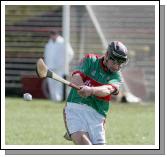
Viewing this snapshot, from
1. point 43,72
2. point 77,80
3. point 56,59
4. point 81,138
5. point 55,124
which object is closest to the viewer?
point 43,72

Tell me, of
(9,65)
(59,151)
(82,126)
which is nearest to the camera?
(82,126)

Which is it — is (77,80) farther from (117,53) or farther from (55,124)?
(55,124)

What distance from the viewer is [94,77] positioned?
8914mm

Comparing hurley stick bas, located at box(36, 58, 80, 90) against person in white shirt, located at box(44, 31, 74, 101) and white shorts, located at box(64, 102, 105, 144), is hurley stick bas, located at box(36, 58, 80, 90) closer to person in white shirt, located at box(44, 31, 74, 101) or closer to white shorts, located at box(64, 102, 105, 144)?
white shorts, located at box(64, 102, 105, 144)

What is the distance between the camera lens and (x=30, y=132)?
1412cm

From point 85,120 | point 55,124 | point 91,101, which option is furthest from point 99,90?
point 55,124

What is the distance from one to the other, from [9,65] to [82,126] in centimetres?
1859

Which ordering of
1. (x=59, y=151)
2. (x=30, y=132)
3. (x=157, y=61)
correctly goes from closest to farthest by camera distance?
(x=59, y=151)
(x=157, y=61)
(x=30, y=132)

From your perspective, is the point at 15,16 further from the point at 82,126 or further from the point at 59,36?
the point at 82,126

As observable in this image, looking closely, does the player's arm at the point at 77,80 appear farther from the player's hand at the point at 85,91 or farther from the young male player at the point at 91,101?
the player's hand at the point at 85,91

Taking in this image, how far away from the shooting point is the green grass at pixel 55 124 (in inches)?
508

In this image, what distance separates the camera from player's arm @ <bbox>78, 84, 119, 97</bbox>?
8.47m

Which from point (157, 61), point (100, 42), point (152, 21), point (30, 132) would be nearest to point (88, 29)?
point (100, 42)

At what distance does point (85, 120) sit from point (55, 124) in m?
7.09
